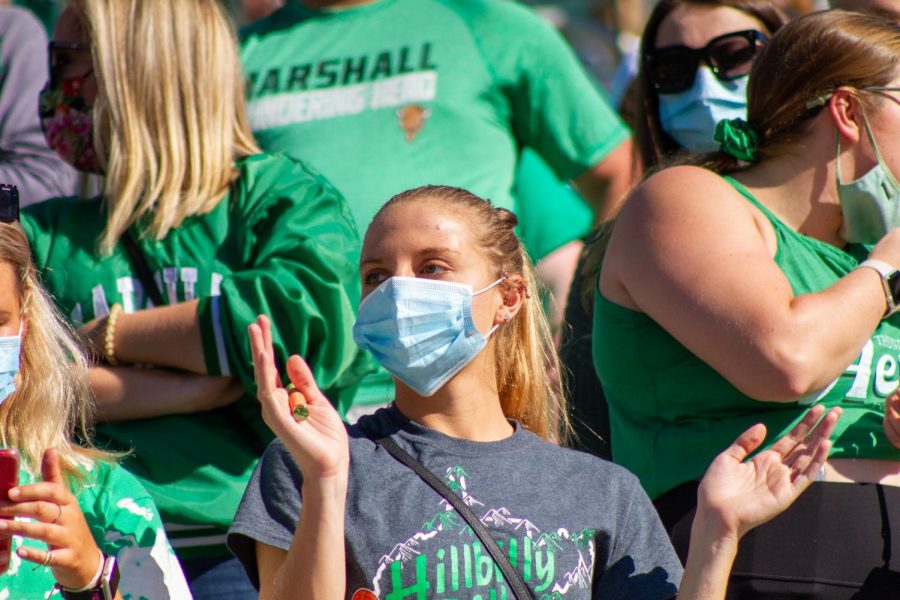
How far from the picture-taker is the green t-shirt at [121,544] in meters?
2.67

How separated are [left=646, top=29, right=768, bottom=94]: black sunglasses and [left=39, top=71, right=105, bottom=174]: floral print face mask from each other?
1720 mm

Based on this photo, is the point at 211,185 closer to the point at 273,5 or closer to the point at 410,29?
the point at 410,29

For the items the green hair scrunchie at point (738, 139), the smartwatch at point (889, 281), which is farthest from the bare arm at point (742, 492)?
the green hair scrunchie at point (738, 139)

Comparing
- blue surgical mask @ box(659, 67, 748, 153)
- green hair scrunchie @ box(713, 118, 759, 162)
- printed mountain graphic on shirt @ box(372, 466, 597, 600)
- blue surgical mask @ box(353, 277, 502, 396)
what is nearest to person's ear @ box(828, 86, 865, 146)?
green hair scrunchie @ box(713, 118, 759, 162)

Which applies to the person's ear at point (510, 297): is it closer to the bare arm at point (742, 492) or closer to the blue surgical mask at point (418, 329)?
the blue surgical mask at point (418, 329)

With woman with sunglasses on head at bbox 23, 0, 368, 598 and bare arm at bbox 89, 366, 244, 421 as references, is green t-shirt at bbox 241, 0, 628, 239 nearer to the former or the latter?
woman with sunglasses on head at bbox 23, 0, 368, 598

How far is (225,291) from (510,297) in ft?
2.49

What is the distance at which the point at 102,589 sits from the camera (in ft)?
8.17

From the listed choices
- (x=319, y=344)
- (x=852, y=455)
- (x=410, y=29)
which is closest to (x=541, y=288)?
(x=319, y=344)

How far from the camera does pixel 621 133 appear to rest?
4.58 meters

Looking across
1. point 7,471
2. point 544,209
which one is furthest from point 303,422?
point 544,209

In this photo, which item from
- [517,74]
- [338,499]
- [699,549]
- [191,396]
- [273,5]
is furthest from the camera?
[273,5]

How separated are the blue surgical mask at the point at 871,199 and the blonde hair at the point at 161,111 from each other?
1584 millimetres

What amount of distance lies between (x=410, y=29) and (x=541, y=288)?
140 centimetres
